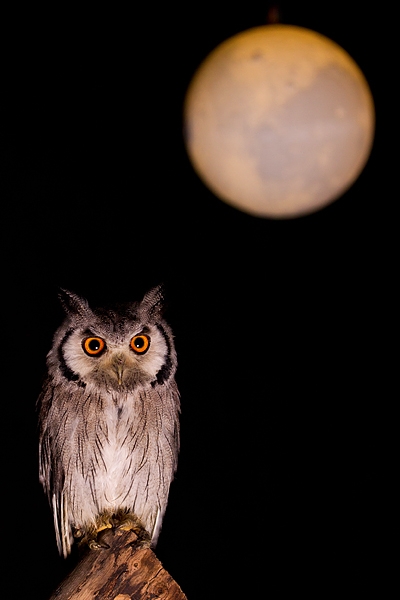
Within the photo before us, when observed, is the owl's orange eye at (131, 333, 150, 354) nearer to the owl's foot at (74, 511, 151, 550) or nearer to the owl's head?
the owl's head

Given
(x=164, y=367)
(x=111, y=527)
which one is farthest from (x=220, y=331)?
(x=111, y=527)

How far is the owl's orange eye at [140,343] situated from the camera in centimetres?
169

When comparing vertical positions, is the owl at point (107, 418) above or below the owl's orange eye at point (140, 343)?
below

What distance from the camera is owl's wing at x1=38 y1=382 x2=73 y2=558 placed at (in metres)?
1.80

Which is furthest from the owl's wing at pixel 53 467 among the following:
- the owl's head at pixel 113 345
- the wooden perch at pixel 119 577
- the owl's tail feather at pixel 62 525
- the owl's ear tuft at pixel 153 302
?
the owl's ear tuft at pixel 153 302

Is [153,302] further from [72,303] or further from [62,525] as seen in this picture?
[62,525]

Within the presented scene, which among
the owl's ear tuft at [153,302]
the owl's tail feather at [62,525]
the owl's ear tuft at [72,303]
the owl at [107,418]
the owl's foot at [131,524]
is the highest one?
the owl's ear tuft at [153,302]

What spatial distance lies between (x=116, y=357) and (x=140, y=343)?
0.08 metres

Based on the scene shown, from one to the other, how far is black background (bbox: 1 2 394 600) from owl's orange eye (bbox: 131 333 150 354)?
0.41 meters

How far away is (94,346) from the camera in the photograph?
5.53 feet

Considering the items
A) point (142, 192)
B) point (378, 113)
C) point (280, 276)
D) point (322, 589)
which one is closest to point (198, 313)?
point (280, 276)

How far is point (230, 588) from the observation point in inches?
89.3

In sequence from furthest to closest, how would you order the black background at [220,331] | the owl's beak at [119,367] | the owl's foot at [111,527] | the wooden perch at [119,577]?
the black background at [220,331]
the owl's foot at [111,527]
the owl's beak at [119,367]
the wooden perch at [119,577]

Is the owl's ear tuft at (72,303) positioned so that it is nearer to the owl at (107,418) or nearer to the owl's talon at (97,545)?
the owl at (107,418)
